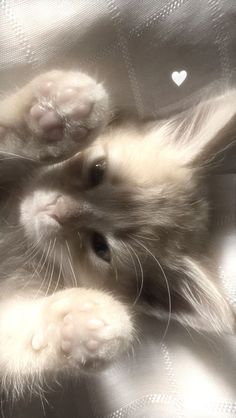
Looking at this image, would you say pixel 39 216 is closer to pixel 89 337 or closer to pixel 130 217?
pixel 130 217

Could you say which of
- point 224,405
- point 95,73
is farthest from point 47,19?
point 224,405

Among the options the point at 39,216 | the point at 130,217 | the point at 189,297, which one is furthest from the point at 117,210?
the point at 189,297

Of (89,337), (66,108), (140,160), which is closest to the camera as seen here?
(89,337)

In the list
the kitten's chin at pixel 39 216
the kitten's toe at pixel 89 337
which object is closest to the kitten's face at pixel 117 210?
the kitten's chin at pixel 39 216

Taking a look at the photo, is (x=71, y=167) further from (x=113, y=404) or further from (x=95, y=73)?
(x=113, y=404)

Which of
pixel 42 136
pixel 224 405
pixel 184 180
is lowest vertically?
pixel 224 405

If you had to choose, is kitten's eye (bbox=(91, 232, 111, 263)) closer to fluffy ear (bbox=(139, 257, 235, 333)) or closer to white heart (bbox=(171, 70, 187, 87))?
fluffy ear (bbox=(139, 257, 235, 333))
